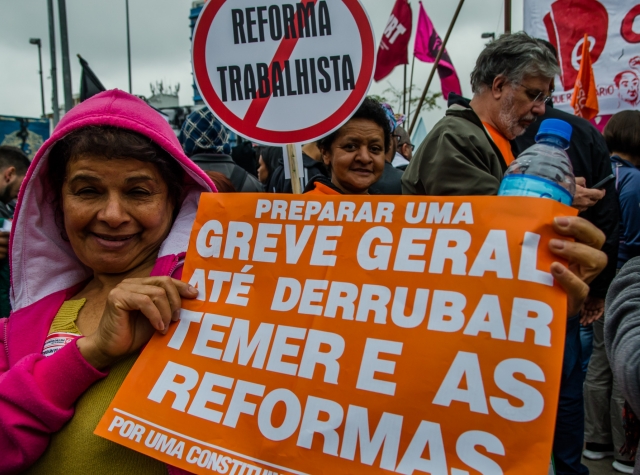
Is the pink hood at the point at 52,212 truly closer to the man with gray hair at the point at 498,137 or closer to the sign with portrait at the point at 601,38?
the man with gray hair at the point at 498,137

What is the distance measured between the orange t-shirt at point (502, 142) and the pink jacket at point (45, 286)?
169cm

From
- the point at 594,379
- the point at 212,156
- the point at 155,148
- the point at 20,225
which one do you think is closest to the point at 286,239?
the point at 155,148

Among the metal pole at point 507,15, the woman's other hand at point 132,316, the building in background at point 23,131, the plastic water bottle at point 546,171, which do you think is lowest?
the woman's other hand at point 132,316

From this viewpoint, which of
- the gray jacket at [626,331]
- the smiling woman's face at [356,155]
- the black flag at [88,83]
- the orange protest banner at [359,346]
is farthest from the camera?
the black flag at [88,83]

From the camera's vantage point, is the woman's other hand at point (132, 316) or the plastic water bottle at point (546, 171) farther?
the woman's other hand at point (132, 316)

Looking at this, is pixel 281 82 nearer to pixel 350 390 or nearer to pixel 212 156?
pixel 350 390

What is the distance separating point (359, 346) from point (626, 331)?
0.62 metres

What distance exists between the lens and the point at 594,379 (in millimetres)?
4395

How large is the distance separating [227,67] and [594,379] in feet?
12.3

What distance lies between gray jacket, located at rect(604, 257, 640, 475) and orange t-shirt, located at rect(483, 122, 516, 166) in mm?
1444

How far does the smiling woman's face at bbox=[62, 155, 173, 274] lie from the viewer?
1.44 meters

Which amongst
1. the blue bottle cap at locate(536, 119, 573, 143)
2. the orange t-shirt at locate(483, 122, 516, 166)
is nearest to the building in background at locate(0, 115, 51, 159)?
the orange t-shirt at locate(483, 122, 516, 166)

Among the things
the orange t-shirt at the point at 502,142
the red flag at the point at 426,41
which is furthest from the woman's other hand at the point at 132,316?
the red flag at the point at 426,41

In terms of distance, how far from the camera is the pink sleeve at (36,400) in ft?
4.09
